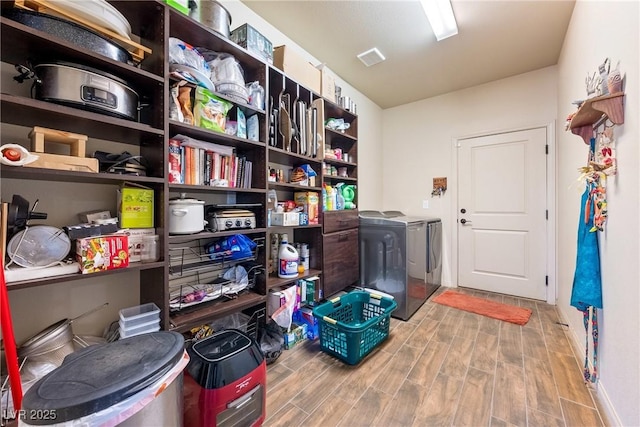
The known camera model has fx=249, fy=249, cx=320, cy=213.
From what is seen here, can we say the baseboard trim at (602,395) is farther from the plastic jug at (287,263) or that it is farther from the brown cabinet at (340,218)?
the plastic jug at (287,263)

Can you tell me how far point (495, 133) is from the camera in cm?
295

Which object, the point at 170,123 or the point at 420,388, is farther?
the point at 420,388

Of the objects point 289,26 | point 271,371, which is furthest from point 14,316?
point 289,26

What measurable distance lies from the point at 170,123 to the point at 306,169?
108cm

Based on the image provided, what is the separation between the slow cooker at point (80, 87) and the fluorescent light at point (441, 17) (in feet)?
6.63

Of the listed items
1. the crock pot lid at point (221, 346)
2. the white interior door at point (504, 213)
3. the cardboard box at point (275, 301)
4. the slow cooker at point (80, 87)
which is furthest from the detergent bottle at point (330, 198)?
the white interior door at point (504, 213)

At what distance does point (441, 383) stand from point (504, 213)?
2272mm

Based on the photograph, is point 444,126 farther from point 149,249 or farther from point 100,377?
point 100,377

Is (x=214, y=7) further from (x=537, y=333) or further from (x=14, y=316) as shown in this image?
(x=537, y=333)

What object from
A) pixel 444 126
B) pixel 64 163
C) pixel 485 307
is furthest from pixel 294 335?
pixel 444 126

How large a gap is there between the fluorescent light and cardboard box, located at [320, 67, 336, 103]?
0.86 metres

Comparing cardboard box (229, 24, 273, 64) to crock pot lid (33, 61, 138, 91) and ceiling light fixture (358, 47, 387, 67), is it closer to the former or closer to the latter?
crock pot lid (33, 61, 138, 91)

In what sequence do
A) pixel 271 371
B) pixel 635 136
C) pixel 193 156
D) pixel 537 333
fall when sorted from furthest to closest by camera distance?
pixel 537 333 < pixel 271 371 < pixel 193 156 < pixel 635 136

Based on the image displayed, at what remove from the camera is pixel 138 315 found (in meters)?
1.17
